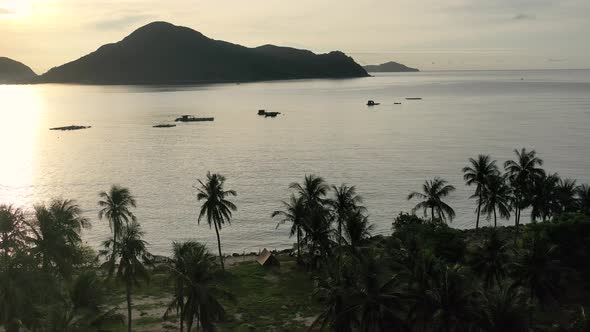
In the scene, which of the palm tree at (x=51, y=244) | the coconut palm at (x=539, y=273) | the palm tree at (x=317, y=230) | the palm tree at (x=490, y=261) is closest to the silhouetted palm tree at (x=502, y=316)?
the coconut palm at (x=539, y=273)

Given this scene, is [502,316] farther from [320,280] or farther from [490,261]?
[490,261]

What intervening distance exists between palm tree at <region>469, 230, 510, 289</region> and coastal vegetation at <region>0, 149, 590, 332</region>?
108 millimetres

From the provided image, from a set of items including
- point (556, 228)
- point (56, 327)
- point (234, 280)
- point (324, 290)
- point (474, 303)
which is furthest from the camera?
point (234, 280)

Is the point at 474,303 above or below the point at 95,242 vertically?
above

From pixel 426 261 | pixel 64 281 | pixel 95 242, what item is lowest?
pixel 95 242

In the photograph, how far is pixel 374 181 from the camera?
130 m

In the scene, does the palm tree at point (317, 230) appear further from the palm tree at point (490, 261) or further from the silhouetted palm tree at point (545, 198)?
the silhouetted palm tree at point (545, 198)

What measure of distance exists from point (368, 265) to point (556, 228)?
30.3 metres

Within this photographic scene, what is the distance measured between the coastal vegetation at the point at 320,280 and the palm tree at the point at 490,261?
0.11m

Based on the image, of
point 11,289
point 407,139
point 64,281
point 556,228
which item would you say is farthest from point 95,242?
point 407,139

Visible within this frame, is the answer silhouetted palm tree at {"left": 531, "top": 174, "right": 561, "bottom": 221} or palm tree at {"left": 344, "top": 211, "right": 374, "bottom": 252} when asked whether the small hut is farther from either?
silhouetted palm tree at {"left": 531, "top": 174, "right": 561, "bottom": 221}

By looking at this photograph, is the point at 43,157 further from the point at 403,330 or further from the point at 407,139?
the point at 403,330

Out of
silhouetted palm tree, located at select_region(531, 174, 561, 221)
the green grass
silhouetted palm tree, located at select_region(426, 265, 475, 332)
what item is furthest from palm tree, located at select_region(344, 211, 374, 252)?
silhouetted palm tree, located at select_region(531, 174, 561, 221)

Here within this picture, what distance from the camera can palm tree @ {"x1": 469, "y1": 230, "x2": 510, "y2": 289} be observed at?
4947cm
